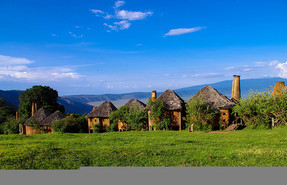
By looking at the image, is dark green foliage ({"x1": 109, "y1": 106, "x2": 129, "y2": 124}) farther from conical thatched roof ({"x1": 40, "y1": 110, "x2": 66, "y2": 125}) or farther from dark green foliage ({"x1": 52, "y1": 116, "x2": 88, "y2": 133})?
conical thatched roof ({"x1": 40, "y1": 110, "x2": 66, "y2": 125})

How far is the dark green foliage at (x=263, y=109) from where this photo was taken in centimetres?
2214

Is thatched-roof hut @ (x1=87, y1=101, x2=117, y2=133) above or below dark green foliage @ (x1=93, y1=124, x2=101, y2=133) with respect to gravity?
above

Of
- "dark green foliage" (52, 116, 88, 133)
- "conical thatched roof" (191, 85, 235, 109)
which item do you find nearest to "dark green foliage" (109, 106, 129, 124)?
"dark green foliage" (52, 116, 88, 133)

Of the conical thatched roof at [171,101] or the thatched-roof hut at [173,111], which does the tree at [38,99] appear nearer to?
the conical thatched roof at [171,101]

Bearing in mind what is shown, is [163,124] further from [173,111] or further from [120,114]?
[120,114]

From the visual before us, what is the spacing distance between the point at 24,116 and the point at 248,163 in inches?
1671

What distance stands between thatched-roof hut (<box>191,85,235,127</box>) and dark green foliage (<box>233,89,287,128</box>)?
2.61 feet

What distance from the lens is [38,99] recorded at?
4547cm

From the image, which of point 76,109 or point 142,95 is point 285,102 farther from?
→ point 142,95

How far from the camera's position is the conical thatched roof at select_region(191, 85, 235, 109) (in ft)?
81.0

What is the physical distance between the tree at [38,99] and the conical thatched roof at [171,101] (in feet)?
85.0

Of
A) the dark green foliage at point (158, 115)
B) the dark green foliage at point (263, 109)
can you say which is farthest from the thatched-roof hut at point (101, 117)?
the dark green foliage at point (263, 109)

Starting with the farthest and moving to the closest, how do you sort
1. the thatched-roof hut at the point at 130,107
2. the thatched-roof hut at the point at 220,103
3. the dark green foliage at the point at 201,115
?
the thatched-roof hut at the point at 130,107 < the thatched-roof hut at the point at 220,103 < the dark green foliage at the point at 201,115

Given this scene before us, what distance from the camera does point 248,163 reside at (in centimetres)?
803
